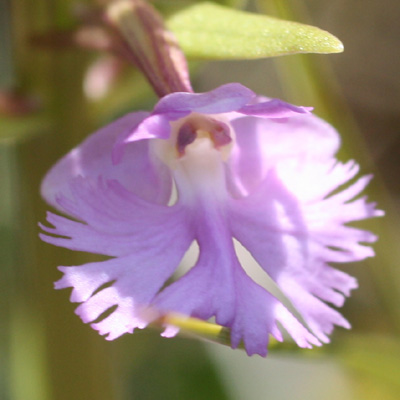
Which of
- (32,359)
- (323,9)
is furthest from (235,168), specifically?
(323,9)

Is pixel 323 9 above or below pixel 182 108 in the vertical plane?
below

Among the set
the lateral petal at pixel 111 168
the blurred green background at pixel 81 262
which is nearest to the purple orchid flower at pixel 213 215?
the lateral petal at pixel 111 168

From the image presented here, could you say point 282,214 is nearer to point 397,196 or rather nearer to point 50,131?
point 50,131

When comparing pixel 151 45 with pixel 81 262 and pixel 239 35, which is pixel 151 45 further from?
pixel 81 262

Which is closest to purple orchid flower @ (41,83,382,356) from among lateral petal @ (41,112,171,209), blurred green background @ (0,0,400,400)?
lateral petal @ (41,112,171,209)

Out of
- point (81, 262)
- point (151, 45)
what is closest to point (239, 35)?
point (151, 45)

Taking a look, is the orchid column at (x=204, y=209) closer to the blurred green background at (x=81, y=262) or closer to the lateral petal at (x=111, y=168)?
the lateral petal at (x=111, y=168)
